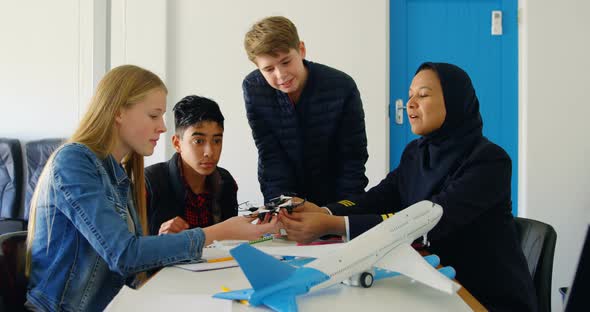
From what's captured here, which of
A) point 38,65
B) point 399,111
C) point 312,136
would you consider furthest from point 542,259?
point 38,65

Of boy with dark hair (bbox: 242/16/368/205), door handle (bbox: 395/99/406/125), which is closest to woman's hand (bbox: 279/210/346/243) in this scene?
boy with dark hair (bbox: 242/16/368/205)

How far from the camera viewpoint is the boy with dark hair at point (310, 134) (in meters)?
2.37

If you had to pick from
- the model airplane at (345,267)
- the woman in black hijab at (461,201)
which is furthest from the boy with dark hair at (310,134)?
the model airplane at (345,267)

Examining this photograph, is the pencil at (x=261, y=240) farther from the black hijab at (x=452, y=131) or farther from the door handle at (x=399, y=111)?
the door handle at (x=399, y=111)

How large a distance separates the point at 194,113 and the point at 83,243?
971 millimetres

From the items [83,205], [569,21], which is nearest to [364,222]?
[83,205]

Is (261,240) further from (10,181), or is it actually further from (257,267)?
(10,181)

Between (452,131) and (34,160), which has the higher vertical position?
(452,131)

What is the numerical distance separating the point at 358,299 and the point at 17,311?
90 cm

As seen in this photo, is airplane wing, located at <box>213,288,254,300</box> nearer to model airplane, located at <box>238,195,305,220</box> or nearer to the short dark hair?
model airplane, located at <box>238,195,305,220</box>

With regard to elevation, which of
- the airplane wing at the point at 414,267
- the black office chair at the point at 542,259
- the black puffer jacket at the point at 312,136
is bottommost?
the black office chair at the point at 542,259

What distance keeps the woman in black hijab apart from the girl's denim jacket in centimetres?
51

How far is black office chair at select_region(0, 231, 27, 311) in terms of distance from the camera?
51.3 inches

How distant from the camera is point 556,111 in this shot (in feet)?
13.7
